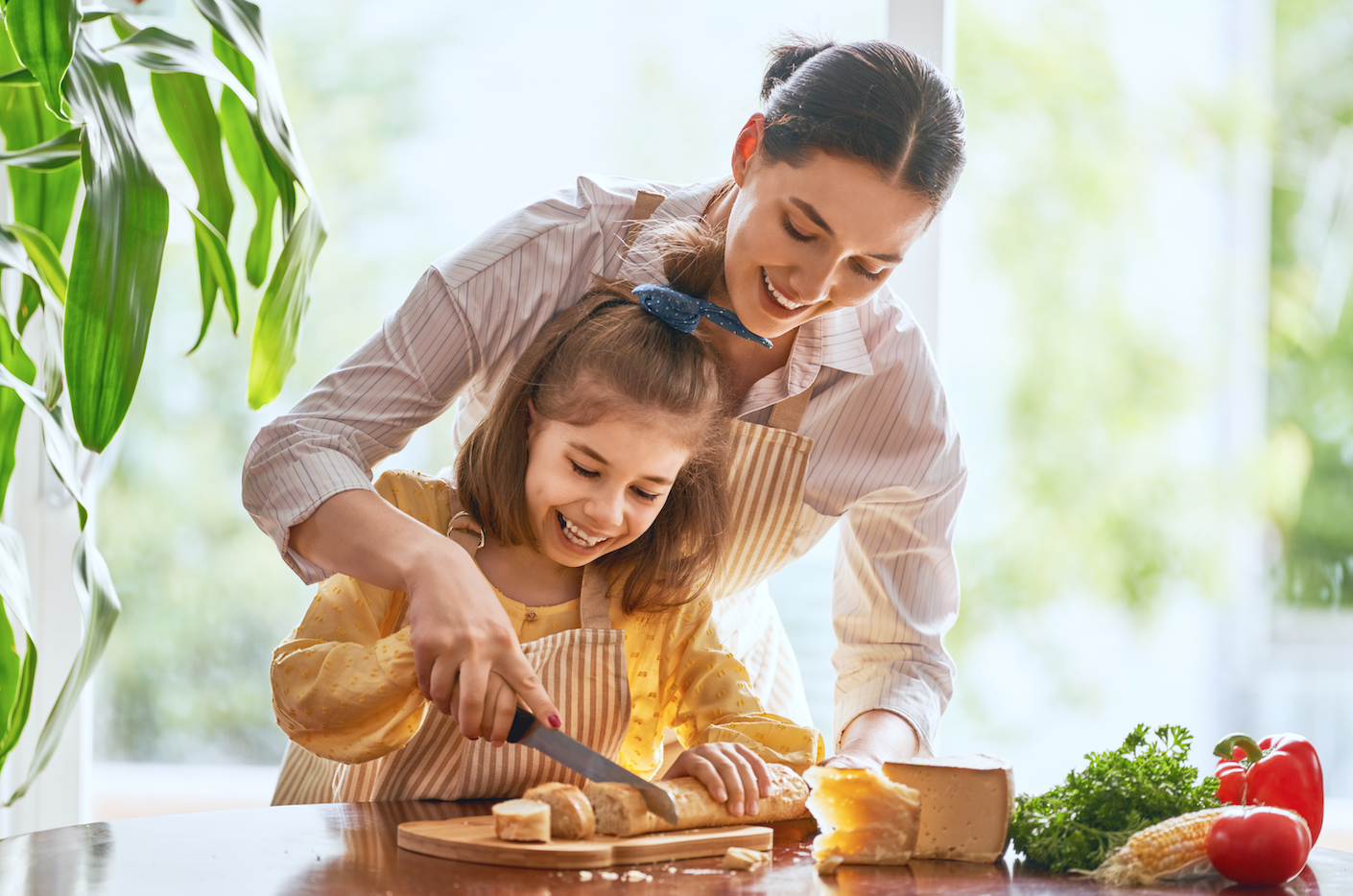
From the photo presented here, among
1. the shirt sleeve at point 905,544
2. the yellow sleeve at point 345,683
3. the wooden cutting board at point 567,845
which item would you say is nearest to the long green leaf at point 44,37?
the yellow sleeve at point 345,683

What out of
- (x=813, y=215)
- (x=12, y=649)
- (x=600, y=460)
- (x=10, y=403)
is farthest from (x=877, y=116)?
(x=12, y=649)

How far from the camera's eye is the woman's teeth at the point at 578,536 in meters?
1.30

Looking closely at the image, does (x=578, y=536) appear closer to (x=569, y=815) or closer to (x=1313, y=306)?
(x=569, y=815)

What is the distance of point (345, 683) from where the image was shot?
1163 mm

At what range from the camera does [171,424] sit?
7.94 feet

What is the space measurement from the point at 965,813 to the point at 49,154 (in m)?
1.22

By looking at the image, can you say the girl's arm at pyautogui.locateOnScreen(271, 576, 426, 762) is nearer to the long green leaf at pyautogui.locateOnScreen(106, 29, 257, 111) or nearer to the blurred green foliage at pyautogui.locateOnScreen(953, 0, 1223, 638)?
the long green leaf at pyautogui.locateOnScreen(106, 29, 257, 111)

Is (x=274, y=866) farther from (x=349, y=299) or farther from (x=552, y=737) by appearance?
(x=349, y=299)

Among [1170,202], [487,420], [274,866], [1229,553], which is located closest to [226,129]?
[487,420]

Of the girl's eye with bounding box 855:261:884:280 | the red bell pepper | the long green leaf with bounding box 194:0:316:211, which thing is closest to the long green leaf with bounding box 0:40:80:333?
the long green leaf with bounding box 194:0:316:211

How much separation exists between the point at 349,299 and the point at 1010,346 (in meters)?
1.35

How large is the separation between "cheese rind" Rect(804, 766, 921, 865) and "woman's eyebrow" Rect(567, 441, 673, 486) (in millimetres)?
405

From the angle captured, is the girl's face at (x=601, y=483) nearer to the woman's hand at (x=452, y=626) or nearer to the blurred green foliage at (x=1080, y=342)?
the woman's hand at (x=452, y=626)

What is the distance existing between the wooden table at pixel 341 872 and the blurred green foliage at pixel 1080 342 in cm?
147
